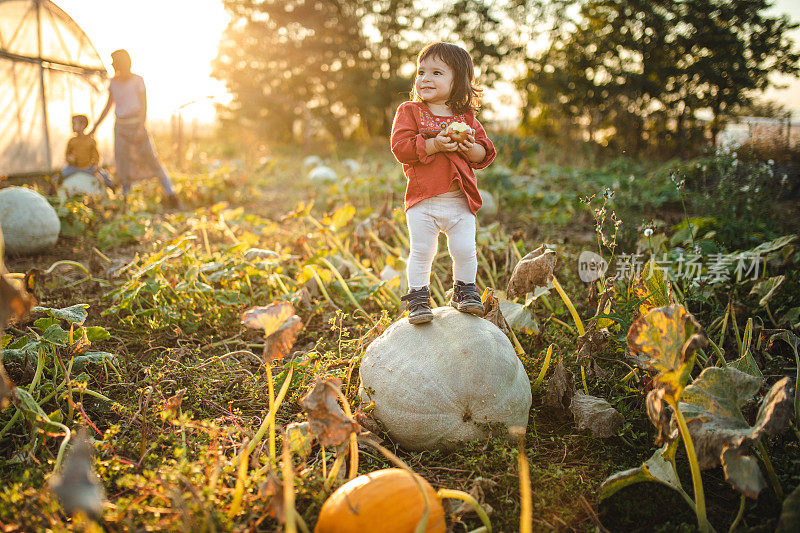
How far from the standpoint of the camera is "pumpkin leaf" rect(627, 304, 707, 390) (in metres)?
1.55

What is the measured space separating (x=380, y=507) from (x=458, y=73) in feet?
5.72

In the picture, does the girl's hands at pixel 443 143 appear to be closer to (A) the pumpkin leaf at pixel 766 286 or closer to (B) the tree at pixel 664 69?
(A) the pumpkin leaf at pixel 766 286

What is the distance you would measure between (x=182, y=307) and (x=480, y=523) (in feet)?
7.53

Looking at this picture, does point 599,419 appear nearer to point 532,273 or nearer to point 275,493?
point 532,273

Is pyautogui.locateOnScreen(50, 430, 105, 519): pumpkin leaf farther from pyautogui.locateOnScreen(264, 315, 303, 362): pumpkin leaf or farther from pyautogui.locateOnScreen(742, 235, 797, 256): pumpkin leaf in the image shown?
pyautogui.locateOnScreen(742, 235, 797, 256): pumpkin leaf

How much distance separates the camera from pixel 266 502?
1609mm

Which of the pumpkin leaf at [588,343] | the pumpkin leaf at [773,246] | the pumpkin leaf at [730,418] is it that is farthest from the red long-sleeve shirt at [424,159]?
the pumpkin leaf at [773,246]

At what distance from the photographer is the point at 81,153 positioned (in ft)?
20.6

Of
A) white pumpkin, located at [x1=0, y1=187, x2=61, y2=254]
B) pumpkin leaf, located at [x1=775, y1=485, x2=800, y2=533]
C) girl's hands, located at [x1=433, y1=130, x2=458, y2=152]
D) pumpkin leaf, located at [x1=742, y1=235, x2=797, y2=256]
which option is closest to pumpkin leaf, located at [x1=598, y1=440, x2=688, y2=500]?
pumpkin leaf, located at [x1=775, y1=485, x2=800, y2=533]

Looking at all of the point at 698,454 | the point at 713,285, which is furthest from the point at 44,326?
the point at 713,285

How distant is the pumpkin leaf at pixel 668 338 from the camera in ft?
5.09

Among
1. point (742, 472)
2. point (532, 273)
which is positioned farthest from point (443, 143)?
point (742, 472)

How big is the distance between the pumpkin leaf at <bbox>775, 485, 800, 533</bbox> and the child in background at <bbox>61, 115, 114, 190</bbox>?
6944 millimetres

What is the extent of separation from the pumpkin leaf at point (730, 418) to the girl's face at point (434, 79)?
4.92 ft
